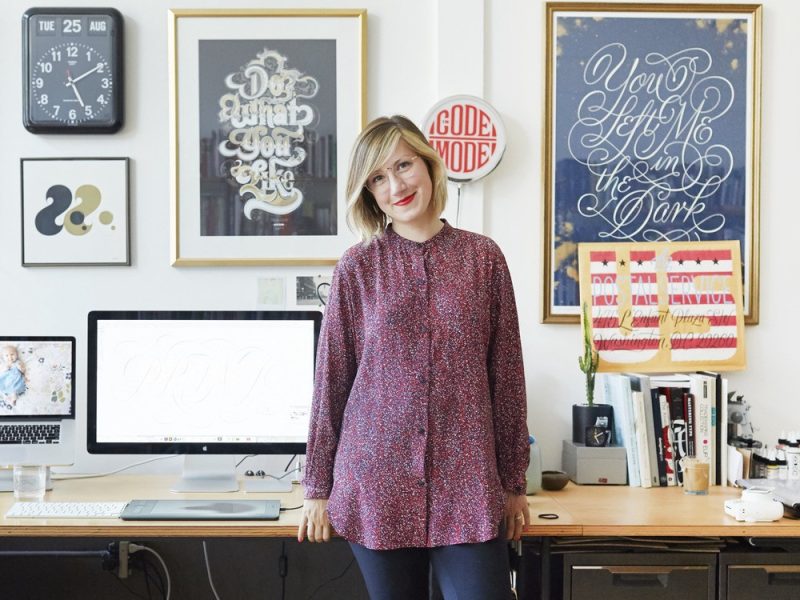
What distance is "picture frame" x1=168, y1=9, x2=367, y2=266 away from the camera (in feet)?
7.70

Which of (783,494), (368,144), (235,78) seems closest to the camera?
(368,144)

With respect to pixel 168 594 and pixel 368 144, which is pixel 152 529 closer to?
pixel 168 594

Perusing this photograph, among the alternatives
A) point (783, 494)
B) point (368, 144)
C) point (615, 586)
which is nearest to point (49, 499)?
point (368, 144)

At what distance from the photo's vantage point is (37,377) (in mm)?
2141

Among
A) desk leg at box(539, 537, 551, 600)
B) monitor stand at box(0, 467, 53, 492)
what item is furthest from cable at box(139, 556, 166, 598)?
desk leg at box(539, 537, 551, 600)

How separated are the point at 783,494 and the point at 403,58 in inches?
58.0

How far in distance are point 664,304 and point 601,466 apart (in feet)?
1.63

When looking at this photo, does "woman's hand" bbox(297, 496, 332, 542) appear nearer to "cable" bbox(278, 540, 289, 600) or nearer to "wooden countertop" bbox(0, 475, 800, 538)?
"wooden countertop" bbox(0, 475, 800, 538)

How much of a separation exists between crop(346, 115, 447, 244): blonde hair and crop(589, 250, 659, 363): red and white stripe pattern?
2.97 feet

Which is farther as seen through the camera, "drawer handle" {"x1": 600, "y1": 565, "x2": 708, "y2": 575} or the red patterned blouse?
"drawer handle" {"x1": 600, "y1": 565, "x2": 708, "y2": 575}

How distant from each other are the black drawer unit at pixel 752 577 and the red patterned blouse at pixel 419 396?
566 mm

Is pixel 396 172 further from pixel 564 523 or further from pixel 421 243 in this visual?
pixel 564 523

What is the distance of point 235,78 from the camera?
2.35m

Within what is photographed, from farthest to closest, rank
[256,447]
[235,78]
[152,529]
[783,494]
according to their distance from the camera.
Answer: [235,78] → [256,447] → [783,494] → [152,529]
